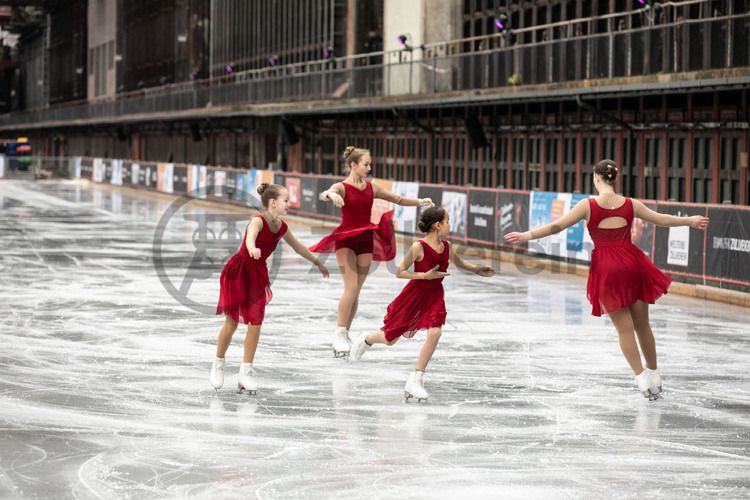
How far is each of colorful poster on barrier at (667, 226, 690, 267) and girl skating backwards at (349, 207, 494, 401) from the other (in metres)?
10.5

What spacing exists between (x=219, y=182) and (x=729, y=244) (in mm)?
31162

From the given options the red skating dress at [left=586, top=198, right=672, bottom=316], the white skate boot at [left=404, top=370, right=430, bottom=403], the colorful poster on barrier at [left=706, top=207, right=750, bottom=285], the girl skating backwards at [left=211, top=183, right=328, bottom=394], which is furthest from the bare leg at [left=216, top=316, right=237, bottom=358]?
the colorful poster on barrier at [left=706, top=207, right=750, bottom=285]

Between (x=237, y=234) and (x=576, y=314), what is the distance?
57.6 ft

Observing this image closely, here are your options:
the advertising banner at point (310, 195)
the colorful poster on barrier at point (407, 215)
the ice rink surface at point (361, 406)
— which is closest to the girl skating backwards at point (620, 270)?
the ice rink surface at point (361, 406)

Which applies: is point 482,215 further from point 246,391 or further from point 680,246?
point 246,391

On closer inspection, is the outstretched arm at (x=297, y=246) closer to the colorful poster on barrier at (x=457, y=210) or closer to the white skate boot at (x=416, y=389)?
the white skate boot at (x=416, y=389)

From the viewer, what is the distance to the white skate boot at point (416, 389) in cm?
1029

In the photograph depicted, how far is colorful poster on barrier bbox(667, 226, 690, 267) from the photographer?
66.5 feet

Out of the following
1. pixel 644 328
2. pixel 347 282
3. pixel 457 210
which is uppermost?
pixel 457 210

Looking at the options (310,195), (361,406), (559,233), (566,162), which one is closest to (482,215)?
(559,233)

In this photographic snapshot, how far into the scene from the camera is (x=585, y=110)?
32594 millimetres

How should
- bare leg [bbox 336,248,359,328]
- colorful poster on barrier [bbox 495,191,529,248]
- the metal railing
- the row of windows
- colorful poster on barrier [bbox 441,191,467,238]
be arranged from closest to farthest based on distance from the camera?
1. bare leg [bbox 336,248,359,328]
2. the metal railing
3. colorful poster on barrier [bbox 495,191,529,248]
4. the row of windows
5. colorful poster on barrier [bbox 441,191,467,238]

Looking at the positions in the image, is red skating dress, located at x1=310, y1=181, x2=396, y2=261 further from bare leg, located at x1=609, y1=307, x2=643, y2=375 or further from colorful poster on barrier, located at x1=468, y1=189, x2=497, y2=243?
colorful poster on barrier, located at x1=468, y1=189, x2=497, y2=243

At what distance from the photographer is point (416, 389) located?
33.8 ft
